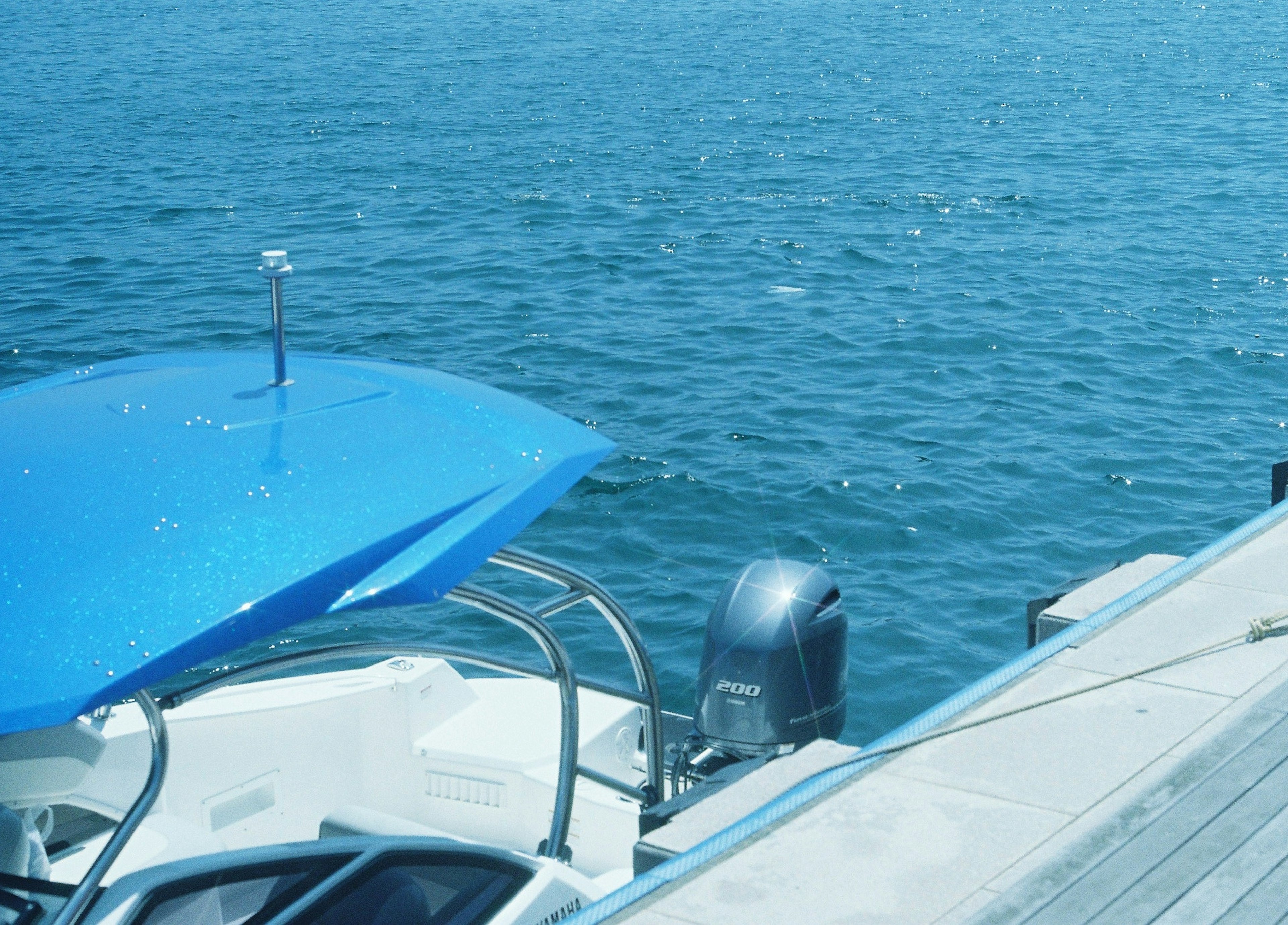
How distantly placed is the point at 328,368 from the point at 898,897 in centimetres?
199

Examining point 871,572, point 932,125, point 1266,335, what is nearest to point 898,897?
point 871,572

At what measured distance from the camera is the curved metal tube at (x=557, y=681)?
351 centimetres

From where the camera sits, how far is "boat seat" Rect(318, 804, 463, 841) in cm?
391

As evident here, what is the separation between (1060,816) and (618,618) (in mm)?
1320

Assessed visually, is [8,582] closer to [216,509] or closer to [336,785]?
[216,509]

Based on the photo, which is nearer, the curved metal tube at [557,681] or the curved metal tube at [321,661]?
the curved metal tube at [321,661]

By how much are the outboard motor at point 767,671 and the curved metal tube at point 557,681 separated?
48.5 inches

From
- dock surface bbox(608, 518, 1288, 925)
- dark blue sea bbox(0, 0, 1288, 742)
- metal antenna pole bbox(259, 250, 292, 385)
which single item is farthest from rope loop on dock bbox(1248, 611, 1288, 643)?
dark blue sea bbox(0, 0, 1288, 742)

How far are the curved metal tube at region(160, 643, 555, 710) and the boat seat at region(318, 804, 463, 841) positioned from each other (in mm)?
475

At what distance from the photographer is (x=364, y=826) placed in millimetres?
3938

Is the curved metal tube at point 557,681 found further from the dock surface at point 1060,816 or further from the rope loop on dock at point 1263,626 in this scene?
the rope loop on dock at point 1263,626

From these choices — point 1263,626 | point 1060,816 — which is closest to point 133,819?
point 1060,816

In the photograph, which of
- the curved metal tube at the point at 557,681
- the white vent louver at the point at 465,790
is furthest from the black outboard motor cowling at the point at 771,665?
the curved metal tube at the point at 557,681

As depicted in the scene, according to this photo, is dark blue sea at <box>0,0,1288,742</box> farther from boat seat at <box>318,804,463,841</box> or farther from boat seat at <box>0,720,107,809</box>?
boat seat at <box>0,720,107,809</box>
